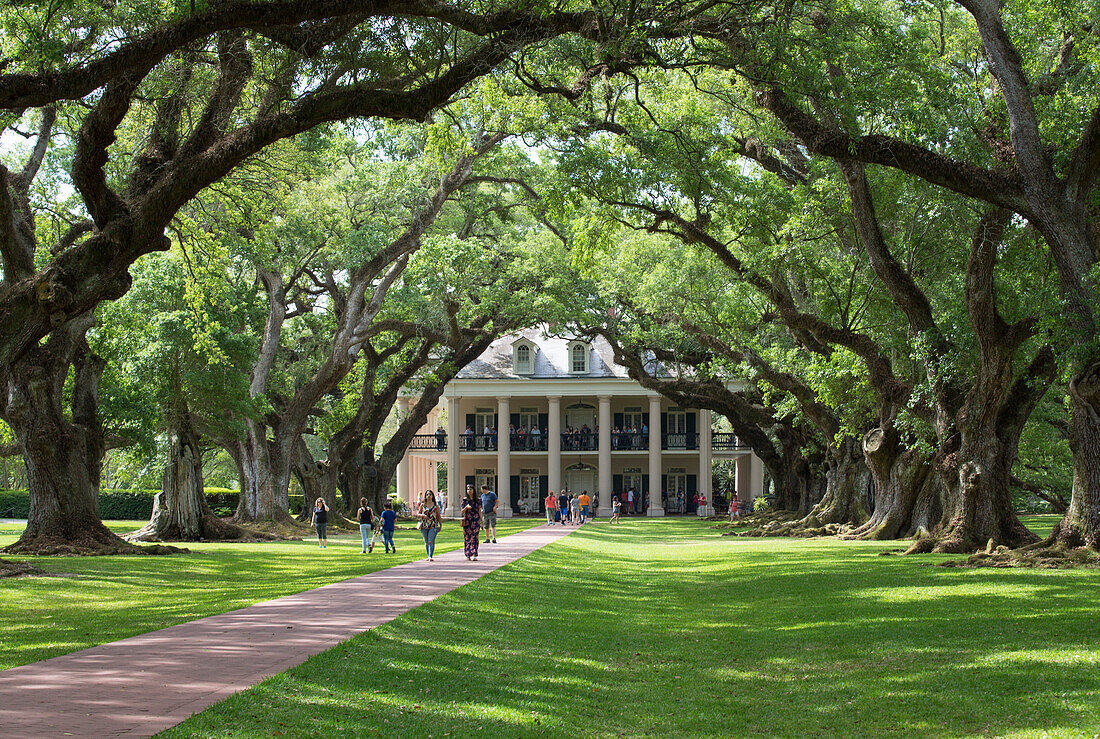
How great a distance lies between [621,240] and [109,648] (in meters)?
24.4

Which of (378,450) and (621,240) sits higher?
(621,240)

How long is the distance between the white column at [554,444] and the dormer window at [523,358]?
249 cm

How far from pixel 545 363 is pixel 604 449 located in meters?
6.17

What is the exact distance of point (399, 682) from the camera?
296 inches

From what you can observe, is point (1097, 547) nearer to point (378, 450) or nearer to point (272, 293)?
point (272, 293)

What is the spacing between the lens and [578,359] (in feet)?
178


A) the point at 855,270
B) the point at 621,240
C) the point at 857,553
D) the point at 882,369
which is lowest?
the point at 857,553

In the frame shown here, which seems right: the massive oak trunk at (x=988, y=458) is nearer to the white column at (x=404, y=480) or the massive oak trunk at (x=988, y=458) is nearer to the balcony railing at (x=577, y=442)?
the balcony railing at (x=577, y=442)

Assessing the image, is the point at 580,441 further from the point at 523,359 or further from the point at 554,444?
the point at 523,359

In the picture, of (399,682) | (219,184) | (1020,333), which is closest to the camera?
(399,682)

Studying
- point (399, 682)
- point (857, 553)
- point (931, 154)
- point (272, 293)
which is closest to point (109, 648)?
point (399, 682)

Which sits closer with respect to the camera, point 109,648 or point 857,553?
point 109,648

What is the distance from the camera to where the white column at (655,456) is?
52281mm

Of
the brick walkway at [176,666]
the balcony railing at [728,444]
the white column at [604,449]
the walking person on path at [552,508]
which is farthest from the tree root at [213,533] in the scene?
the balcony railing at [728,444]
